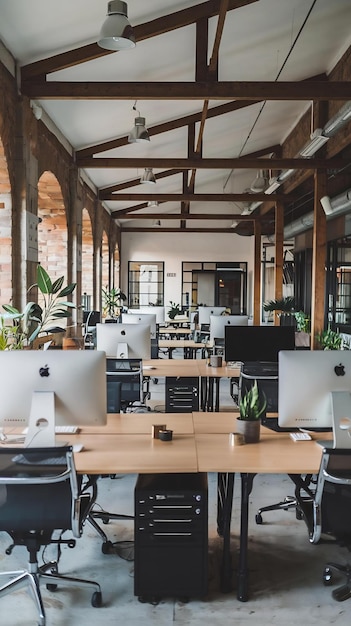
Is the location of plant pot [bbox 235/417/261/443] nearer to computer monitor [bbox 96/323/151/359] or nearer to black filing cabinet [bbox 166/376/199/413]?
computer monitor [bbox 96/323/151/359]

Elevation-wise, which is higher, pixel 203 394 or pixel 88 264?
pixel 88 264

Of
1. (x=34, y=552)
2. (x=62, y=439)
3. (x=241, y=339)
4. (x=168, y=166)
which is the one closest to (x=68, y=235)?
(x=168, y=166)

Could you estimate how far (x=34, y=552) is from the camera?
8.64 ft

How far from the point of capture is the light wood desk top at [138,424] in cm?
329

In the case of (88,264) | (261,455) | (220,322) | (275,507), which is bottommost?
(275,507)

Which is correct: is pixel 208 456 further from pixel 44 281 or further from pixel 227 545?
pixel 44 281

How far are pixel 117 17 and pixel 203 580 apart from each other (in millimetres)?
3755

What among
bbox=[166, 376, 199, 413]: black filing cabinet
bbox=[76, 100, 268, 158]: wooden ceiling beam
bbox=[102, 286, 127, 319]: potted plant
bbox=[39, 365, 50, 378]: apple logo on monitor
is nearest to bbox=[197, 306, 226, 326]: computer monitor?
bbox=[76, 100, 268, 158]: wooden ceiling beam

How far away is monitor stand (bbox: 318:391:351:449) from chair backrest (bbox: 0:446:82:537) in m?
1.31

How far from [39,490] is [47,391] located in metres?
0.52

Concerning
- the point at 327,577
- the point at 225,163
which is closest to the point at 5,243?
the point at 225,163

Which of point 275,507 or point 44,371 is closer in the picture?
point 44,371

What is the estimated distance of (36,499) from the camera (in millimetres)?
2426

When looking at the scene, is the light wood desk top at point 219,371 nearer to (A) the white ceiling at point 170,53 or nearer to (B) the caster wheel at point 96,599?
(B) the caster wheel at point 96,599
